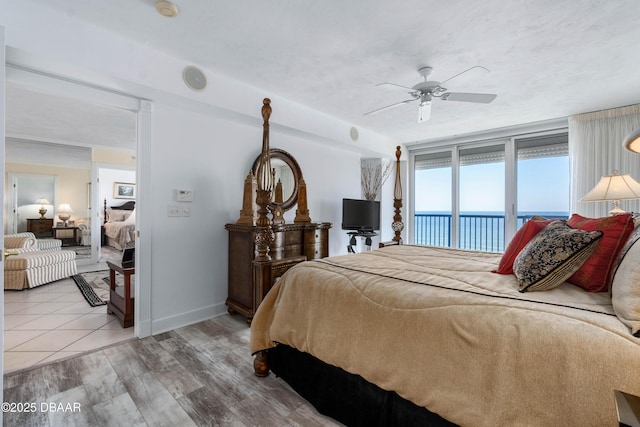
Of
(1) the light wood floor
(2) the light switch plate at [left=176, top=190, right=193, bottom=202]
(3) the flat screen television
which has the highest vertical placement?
(2) the light switch plate at [left=176, top=190, right=193, bottom=202]

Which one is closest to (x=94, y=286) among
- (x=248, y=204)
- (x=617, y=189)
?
(x=248, y=204)

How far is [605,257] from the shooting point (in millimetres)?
1255

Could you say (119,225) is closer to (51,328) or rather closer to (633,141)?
(51,328)

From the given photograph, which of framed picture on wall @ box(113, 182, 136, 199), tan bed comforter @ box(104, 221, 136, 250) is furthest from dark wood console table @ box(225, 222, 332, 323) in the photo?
framed picture on wall @ box(113, 182, 136, 199)

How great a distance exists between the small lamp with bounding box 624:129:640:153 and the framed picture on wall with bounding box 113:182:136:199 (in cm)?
987

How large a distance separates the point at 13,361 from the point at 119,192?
7.10 meters

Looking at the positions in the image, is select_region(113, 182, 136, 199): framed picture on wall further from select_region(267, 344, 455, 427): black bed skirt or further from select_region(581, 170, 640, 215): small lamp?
select_region(581, 170, 640, 215): small lamp

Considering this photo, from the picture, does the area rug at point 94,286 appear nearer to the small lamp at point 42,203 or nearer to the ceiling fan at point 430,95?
the small lamp at point 42,203

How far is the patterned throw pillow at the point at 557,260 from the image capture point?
1243mm

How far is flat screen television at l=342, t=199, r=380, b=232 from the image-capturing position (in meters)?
4.50

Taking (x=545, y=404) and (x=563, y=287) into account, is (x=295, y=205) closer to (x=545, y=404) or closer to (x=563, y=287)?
(x=563, y=287)

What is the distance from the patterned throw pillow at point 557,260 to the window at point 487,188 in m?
3.61

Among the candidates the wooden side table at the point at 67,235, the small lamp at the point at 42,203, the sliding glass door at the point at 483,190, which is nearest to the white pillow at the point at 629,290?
the sliding glass door at the point at 483,190

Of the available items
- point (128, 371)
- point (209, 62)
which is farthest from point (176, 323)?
point (209, 62)
